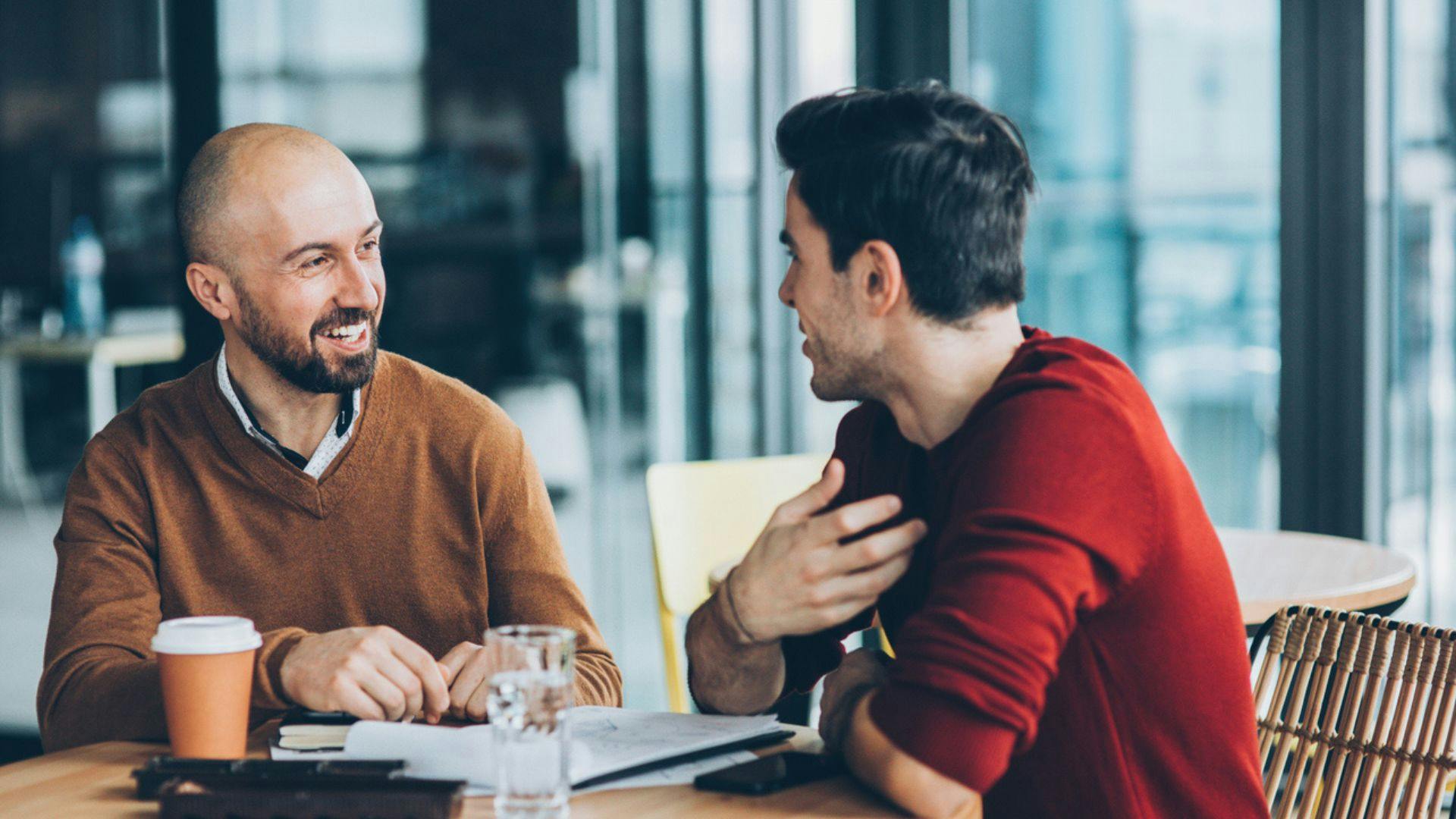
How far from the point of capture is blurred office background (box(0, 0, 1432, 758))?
312 cm

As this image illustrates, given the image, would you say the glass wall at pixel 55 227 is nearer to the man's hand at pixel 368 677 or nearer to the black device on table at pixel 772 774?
the man's hand at pixel 368 677

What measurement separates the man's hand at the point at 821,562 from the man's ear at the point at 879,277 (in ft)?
0.55

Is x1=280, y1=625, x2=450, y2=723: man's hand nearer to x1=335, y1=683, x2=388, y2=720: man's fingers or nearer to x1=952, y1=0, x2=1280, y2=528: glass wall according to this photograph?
x1=335, y1=683, x2=388, y2=720: man's fingers

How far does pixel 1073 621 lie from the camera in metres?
1.16

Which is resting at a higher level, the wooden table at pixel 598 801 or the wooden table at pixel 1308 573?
the wooden table at pixel 598 801

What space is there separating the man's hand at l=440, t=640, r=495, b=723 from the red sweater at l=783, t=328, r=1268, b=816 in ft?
1.40

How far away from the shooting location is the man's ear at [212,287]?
184cm

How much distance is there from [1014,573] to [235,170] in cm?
115

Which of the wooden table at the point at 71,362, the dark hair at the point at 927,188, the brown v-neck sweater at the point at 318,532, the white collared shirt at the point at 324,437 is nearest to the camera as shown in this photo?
the dark hair at the point at 927,188

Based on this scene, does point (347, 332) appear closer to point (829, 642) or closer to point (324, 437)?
point (324, 437)

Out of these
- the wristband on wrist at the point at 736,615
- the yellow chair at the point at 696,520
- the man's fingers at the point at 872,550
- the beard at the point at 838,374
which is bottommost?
the yellow chair at the point at 696,520

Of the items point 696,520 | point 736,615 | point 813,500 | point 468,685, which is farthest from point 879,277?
point 696,520

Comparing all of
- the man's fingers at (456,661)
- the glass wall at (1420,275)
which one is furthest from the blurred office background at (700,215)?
the man's fingers at (456,661)

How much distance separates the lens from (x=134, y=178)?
3713mm
